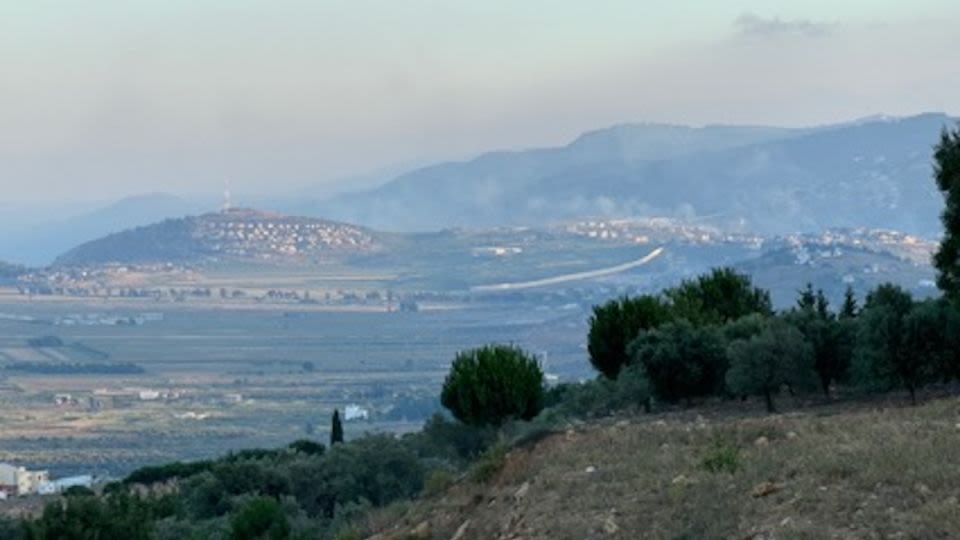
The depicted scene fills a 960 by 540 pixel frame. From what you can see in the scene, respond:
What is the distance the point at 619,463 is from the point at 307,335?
165 metres

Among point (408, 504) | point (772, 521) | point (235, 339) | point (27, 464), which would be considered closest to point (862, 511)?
point (772, 521)

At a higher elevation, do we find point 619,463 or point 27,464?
point 619,463

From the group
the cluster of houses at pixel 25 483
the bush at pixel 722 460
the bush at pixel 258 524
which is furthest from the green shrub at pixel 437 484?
the cluster of houses at pixel 25 483

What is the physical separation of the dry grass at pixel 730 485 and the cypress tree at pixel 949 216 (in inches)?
370

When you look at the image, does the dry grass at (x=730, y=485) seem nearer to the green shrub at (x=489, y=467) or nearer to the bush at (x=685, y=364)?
the green shrub at (x=489, y=467)

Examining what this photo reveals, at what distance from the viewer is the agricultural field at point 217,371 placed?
106688 mm

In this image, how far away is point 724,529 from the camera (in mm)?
12969

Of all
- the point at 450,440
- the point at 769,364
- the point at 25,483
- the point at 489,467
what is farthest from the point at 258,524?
the point at 25,483

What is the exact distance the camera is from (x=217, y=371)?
154 metres

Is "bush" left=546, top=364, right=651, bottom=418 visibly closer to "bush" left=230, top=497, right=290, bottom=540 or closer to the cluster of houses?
"bush" left=230, top=497, right=290, bottom=540

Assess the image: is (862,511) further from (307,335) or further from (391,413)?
(307,335)

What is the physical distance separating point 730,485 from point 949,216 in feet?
49.8

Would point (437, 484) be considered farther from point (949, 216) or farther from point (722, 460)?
point (949, 216)

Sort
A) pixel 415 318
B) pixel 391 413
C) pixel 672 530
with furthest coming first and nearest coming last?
pixel 415 318 < pixel 391 413 < pixel 672 530
